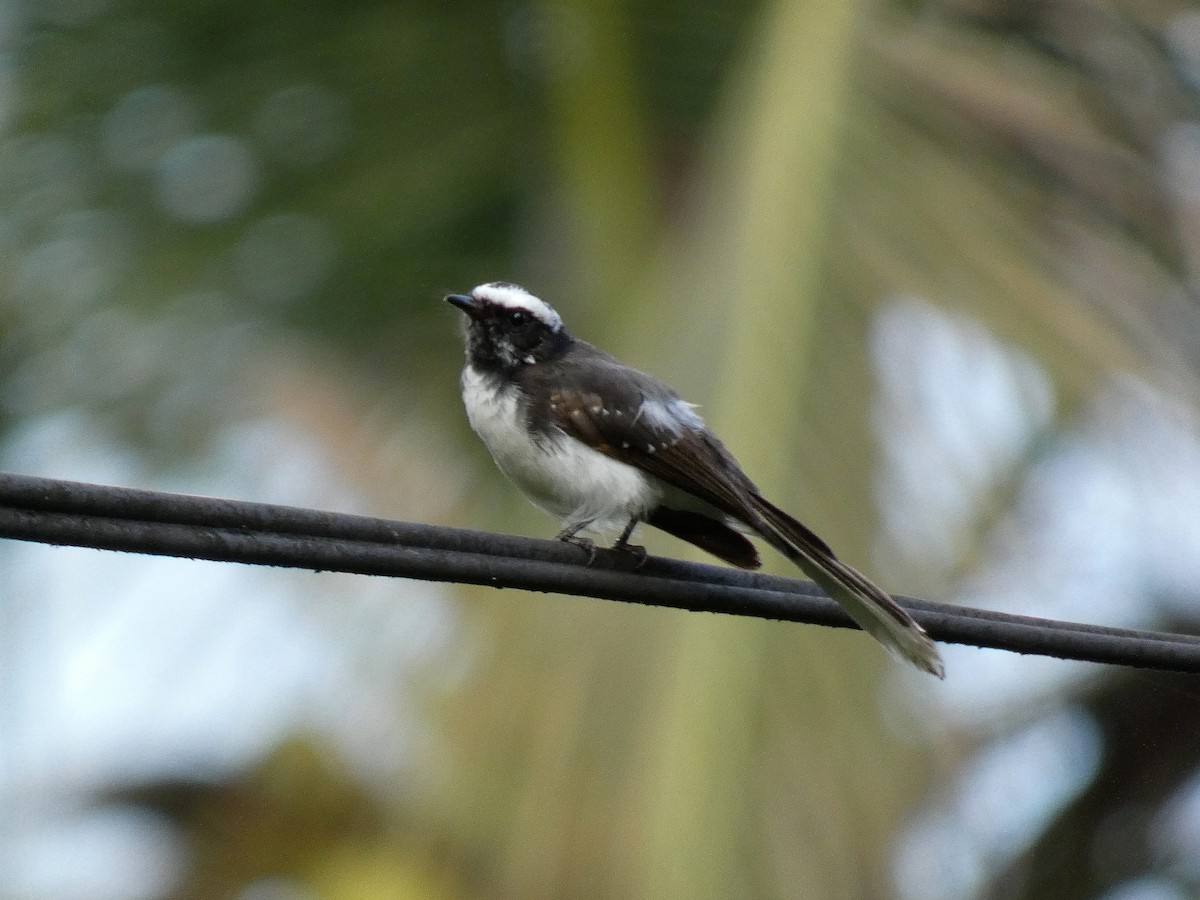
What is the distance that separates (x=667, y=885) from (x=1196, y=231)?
9.89 feet

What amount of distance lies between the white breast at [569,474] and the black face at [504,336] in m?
0.22

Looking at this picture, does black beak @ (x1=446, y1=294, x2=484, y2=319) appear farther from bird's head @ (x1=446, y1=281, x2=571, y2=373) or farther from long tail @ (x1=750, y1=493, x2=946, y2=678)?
long tail @ (x1=750, y1=493, x2=946, y2=678)

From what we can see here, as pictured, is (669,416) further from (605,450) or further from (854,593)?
(854,593)

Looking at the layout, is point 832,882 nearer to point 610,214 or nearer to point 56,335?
point 610,214

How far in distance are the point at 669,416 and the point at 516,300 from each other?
0.73 m

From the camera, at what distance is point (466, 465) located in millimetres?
7820

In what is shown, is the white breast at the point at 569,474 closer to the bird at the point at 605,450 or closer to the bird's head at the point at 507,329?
the bird at the point at 605,450

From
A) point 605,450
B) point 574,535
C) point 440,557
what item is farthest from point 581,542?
point 440,557

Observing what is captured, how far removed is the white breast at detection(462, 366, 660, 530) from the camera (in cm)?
432

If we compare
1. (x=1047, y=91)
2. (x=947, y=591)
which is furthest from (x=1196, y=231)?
(x=947, y=591)

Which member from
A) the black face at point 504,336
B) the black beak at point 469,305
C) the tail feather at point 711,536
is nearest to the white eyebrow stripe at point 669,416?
the tail feather at point 711,536

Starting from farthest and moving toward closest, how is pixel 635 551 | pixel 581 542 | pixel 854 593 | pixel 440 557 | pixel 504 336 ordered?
pixel 504 336 < pixel 581 542 < pixel 635 551 < pixel 854 593 < pixel 440 557

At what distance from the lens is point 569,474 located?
433 cm

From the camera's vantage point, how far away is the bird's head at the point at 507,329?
4727 millimetres
